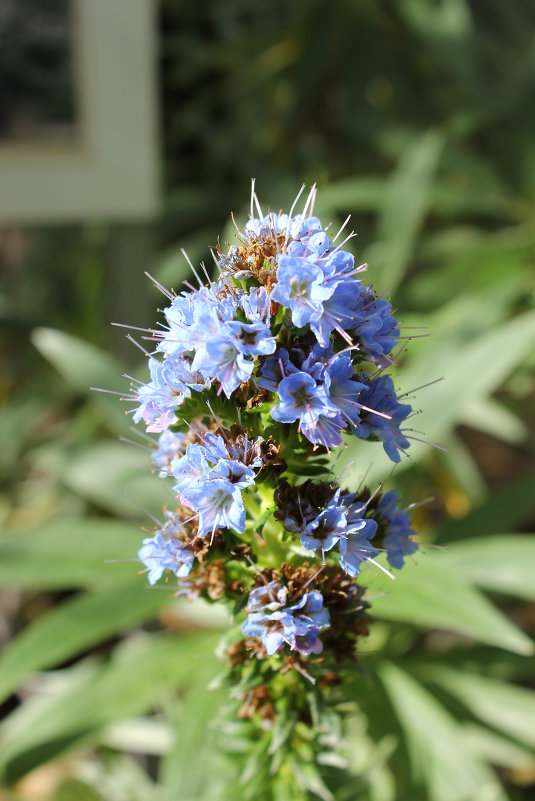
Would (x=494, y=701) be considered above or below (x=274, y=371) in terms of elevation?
below

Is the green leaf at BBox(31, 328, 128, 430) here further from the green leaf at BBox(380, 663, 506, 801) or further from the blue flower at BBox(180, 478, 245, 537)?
the blue flower at BBox(180, 478, 245, 537)

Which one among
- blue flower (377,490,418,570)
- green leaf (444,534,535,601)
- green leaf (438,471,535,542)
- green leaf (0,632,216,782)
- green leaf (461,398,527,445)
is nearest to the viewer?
blue flower (377,490,418,570)

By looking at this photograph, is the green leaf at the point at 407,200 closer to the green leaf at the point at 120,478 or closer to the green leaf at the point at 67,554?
the green leaf at the point at 120,478

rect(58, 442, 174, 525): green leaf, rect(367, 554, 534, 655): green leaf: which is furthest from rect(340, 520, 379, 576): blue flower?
rect(58, 442, 174, 525): green leaf

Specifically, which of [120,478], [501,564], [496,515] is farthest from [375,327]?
[496,515]

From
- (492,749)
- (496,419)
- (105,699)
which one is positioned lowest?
(492,749)

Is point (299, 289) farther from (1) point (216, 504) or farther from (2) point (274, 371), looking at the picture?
(1) point (216, 504)
